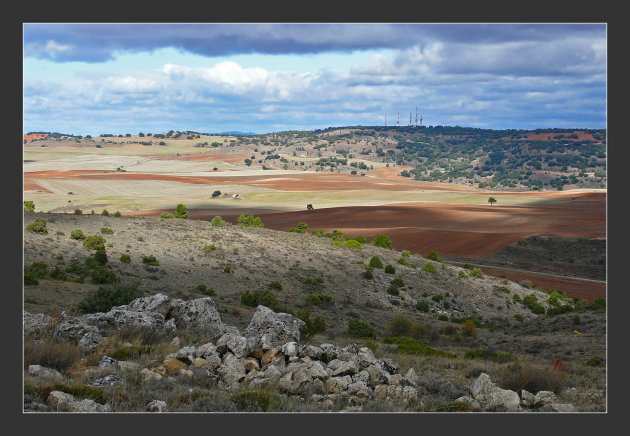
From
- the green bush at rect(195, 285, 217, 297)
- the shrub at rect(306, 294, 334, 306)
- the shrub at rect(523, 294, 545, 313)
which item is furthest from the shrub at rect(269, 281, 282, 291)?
the shrub at rect(523, 294, 545, 313)

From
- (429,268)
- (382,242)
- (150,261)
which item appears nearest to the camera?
(150,261)

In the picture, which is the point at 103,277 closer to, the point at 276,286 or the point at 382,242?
the point at 276,286

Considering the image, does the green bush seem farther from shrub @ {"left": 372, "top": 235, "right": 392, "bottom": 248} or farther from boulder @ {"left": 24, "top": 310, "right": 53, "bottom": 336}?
shrub @ {"left": 372, "top": 235, "right": 392, "bottom": 248}

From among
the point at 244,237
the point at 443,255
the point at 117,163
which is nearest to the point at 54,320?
the point at 244,237

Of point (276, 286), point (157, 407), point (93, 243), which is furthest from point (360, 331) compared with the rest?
point (93, 243)

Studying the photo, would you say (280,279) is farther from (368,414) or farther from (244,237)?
(368,414)

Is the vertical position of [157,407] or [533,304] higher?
[157,407]
